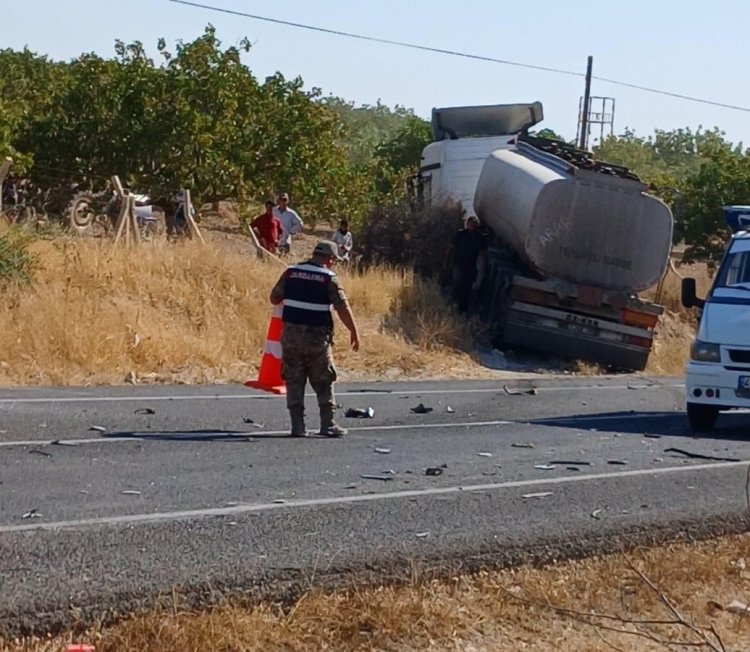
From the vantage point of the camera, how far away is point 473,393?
57.2ft

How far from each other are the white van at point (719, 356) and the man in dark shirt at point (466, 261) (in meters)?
9.27

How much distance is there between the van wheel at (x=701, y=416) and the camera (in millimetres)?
14102

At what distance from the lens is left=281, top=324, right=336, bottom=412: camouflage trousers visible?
1182 cm

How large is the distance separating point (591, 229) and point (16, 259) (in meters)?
8.57

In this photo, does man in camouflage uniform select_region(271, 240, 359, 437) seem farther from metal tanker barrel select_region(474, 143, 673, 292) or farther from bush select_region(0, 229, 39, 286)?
metal tanker barrel select_region(474, 143, 673, 292)

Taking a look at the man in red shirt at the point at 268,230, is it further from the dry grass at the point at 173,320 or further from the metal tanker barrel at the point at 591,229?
the metal tanker barrel at the point at 591,229

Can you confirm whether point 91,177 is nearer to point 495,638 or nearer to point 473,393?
point 473,393

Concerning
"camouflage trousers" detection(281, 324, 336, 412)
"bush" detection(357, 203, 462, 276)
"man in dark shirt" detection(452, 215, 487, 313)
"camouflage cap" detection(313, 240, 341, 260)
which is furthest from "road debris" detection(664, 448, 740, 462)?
"bush" detection(357, 203, 462, 276)

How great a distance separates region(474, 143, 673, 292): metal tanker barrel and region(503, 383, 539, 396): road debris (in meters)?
3.32

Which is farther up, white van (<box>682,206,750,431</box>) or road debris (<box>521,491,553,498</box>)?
white van (<box>682,206,750,431</box>)

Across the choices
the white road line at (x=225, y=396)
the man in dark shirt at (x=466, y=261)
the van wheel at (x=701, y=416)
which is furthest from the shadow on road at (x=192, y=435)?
the man in dark shirt at (x=466, y=261)

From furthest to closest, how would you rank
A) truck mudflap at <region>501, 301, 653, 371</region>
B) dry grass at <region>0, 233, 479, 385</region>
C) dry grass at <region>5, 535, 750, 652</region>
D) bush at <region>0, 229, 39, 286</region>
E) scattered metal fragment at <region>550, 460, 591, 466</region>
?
truck mudflap at <region>501, 301, 653, 371</region>
bush at <region>0, 229, 39, 286</region>
dry grass at <region>0, 233, 479, 385</region>
scattered metal fragment at <region>550, 460, 591, 466</region>
dry grass at <region>5, 535, 750, 652</region>

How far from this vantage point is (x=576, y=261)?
864 inches

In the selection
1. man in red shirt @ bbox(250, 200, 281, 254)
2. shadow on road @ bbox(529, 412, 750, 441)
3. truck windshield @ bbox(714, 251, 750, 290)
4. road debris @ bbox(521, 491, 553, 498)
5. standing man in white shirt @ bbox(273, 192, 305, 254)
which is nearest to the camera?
road debris @ bbox(521, 491, 553, 498)
